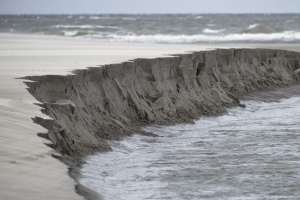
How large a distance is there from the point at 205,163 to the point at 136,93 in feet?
11.3

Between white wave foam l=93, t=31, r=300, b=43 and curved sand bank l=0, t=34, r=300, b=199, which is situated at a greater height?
white wave foam l=93, t=31, r=300, b=43

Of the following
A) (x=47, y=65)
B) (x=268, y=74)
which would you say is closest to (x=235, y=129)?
(x=47, y=65)

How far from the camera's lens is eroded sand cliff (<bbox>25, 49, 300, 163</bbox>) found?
25.6 ft

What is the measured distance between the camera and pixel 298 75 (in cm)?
1720

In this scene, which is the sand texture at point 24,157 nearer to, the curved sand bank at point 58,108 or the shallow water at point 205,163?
the curved sand bank at point 58,108

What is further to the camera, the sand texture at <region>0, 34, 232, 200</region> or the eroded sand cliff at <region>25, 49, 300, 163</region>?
the eroded sand cliff at <region>25, 49, 300, 163</region>

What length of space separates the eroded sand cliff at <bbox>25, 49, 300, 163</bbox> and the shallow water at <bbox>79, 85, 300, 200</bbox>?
0.29 m

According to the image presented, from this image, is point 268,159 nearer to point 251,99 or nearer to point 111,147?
point 111,147

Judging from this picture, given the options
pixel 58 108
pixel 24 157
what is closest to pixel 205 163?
pixel 58 108

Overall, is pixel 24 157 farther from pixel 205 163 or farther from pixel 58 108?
pixel 205 163

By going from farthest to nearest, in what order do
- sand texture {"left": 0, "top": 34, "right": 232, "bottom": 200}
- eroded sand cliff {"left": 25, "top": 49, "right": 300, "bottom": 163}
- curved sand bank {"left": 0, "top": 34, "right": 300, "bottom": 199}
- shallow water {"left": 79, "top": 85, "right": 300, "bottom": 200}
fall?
eroded sand cliff {"left": 25, "top": 49, "right": 300, "bottom": 163} < shallow water {"left": 79, "top": 85, "right": 300, "bottom": 200} < curved sand bank {"left": 0, "top": 34, "right": 300, "bottom": 199} < sand texture {"left": 0, "top": 34, "right": 232, "bottom": 200}

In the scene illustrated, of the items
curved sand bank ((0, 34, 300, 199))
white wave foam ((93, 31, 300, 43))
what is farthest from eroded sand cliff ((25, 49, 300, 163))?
white wave foam ((93, 31, 300, 43))

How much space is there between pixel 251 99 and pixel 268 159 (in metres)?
6.44

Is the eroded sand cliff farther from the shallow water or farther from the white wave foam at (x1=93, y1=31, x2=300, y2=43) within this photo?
the white wave foam at (x1=93, y1=31, x2=300, y2=43)
